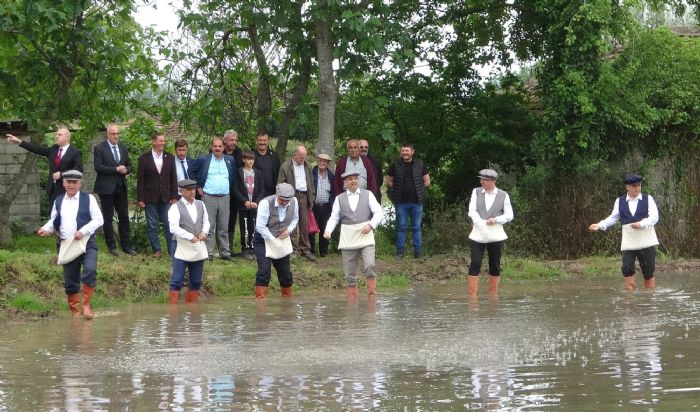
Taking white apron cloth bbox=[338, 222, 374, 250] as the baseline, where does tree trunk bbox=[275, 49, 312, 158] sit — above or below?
above

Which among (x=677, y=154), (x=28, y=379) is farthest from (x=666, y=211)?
(x=28, y=379)

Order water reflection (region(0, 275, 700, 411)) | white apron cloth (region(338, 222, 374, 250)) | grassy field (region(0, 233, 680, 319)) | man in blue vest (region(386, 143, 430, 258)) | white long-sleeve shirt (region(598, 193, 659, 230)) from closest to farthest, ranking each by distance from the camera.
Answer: water reflection (region(0, 275, 700, 411))
grassy field (region(0, 233, 680, 319))
white apron cloth (region(338, 222, 374, 250))
white long-sleeve shirt (region(598, 193, 659, 230))
man in blue vest (region(386, 143, 430, 258))

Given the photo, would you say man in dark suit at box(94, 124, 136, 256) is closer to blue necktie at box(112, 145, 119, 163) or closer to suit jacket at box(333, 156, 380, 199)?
blue necktie at box(112, 145, 119, 163)

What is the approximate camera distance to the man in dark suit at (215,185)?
18.5 metres

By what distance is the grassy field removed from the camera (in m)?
15.9

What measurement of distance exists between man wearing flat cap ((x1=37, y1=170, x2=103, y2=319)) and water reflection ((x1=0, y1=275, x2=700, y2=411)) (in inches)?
19.0

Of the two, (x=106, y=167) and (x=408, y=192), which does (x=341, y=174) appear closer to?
A: (x=408, y=192)

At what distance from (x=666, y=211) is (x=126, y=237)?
1046 cm

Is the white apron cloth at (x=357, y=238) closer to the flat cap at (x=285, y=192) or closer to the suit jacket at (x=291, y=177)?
the flat cap at (x=285, y=192)

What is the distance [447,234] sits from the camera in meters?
21.9

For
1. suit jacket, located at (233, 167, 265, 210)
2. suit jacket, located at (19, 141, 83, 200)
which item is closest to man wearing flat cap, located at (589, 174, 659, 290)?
suit jacket, located at (233, 167, 265, 210)

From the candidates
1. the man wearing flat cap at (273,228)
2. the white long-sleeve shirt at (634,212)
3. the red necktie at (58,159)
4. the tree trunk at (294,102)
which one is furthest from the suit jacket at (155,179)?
the white long-sleeve shirt at (634,212)

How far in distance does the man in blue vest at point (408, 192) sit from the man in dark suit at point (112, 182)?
15.5 ft

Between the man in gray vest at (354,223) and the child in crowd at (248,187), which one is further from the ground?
the child in crowd at (248,187)
